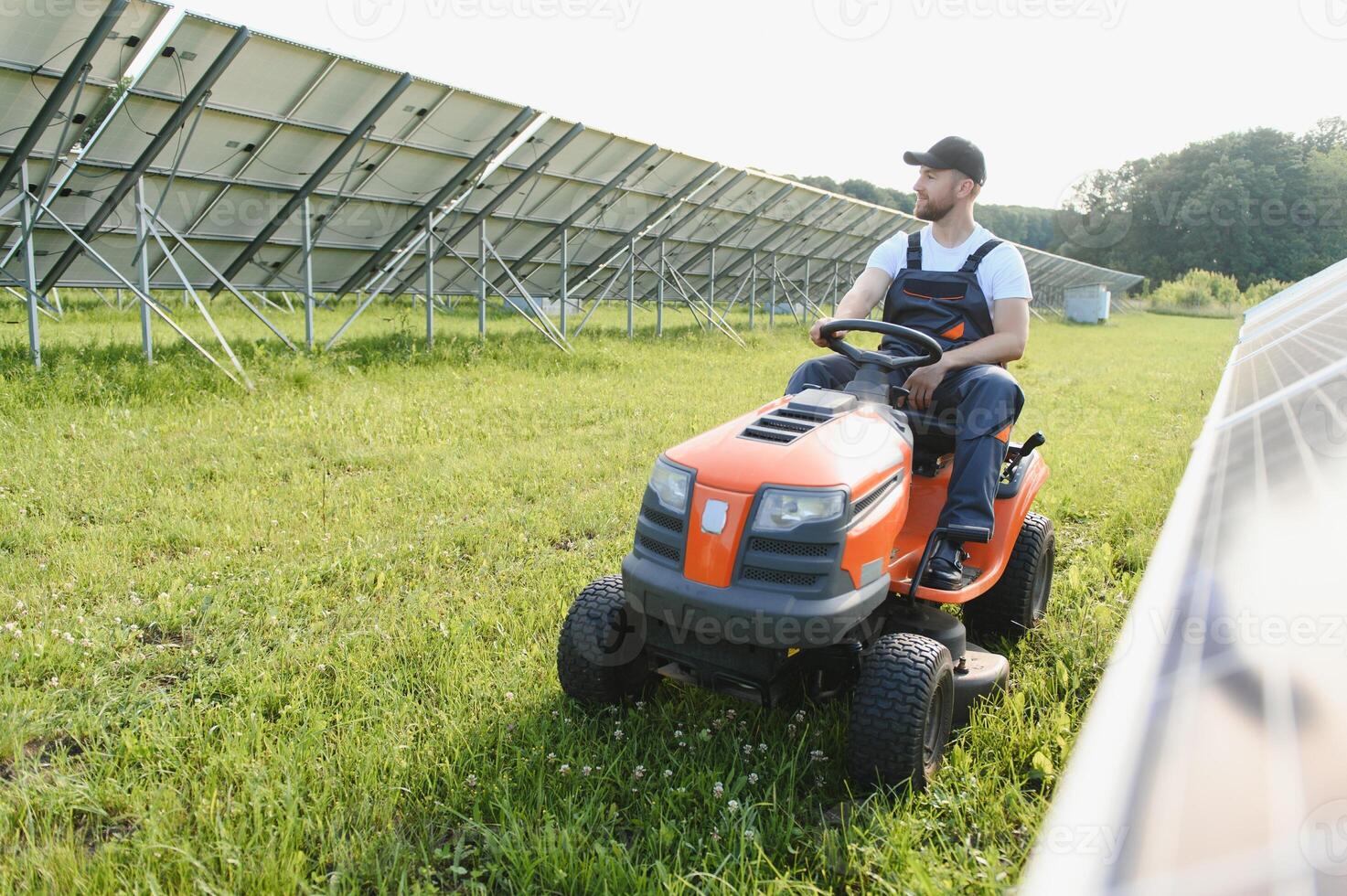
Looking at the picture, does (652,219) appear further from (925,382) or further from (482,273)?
(925,382)

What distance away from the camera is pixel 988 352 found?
3.16m

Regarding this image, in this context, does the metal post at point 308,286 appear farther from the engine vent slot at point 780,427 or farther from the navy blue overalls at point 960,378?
the engine vent slot at point 780,427

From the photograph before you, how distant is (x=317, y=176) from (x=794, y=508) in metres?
8.22

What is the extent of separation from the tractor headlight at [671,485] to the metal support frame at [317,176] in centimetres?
728


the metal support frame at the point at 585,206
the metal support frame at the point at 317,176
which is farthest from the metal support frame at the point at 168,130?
the metal support frame at the point at 585,206

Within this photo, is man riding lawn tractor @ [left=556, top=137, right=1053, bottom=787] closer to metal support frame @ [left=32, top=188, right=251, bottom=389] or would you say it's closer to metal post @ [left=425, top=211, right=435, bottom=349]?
metal support frame @ [left=32, top=188, right=251, bottom=389]

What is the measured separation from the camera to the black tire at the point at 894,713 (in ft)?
7.78

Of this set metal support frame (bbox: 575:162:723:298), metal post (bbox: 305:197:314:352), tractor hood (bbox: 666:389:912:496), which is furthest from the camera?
metal support frame (bbox: 575:162:723:298)

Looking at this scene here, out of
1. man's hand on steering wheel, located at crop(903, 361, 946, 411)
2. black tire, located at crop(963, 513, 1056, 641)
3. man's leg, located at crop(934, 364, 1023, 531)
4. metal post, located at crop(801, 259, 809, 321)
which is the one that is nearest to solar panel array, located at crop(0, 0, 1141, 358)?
man's hand on steering wheel, located at crop(903, 361, 946, 411)

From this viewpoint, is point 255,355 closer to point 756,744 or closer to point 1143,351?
point 756,744

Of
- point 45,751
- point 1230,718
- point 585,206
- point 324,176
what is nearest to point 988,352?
point 1230,718

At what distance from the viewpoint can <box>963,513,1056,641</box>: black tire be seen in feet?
11.3

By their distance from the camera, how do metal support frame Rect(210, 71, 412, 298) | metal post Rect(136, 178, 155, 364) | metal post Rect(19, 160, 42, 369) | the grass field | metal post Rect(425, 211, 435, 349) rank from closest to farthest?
the grass field
metal post Rect(136, 178, 155, 364)
metal post Rect(19, 160, 42, 369)
metal support frame Rect(210, 71, 412, 298)
metal post Rect(425, 211, 435, 349)

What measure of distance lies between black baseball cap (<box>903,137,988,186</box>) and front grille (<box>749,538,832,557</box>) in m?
1.67
